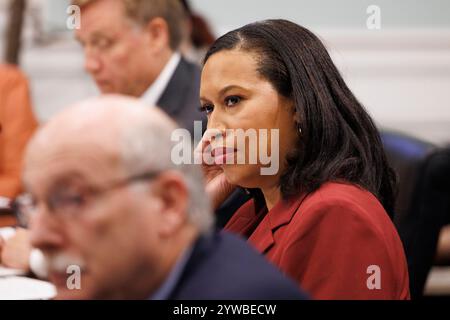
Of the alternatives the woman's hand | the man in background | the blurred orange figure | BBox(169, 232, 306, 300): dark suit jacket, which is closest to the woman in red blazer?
the woman's hand

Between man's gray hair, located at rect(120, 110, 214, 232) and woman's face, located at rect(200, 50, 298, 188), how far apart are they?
25.6 inches

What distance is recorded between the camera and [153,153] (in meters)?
1.22

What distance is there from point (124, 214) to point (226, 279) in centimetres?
18

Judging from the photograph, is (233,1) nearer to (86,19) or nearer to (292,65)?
(86,19)

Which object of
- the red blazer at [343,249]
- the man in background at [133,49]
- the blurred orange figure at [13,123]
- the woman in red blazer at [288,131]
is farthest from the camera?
the blurred orange figure at [13,123]

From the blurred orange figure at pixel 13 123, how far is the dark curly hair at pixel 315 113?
1.79m

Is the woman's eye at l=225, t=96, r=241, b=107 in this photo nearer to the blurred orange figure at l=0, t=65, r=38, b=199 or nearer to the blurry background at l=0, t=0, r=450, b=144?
the blurred orange figure at l=0, t=65, r=38, b=199

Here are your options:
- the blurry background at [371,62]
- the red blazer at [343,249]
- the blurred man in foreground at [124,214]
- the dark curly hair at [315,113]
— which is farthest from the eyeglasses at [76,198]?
the blurry background at [371,62]

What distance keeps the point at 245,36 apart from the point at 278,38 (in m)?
0.08

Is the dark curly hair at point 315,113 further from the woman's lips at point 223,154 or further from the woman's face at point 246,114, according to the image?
the woman's lips at point 223,154

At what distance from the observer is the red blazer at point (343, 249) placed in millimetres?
1659

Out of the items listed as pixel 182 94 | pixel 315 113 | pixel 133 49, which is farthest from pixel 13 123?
pixel 315 113

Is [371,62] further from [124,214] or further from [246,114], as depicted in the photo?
[124,214]
